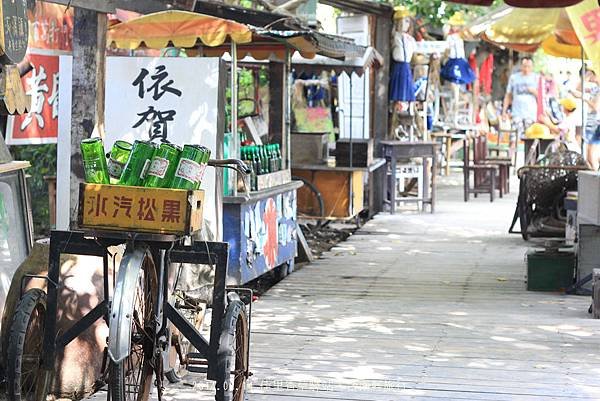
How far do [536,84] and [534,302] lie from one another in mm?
13568

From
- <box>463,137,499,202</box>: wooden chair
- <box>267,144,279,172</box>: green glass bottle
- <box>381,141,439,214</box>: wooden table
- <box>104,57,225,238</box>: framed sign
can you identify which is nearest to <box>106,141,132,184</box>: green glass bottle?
<box>104,57,225,238</box>: framed sign

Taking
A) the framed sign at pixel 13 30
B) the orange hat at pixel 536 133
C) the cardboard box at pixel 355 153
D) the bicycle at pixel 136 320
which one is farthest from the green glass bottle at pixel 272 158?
the orange hat at pixel 536 133

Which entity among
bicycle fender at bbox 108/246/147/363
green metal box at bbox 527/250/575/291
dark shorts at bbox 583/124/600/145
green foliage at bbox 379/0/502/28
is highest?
green foliage at bbox 379/0/502/28

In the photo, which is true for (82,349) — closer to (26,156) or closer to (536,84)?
(26,156)

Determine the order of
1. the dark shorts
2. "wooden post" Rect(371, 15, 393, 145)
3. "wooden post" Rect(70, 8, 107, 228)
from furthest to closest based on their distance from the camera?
1. "wooden post" Rect(371, 15, 393, 145)
2. the dark shorts
3. "wooden post" Rect(70, 8, 107, 228)

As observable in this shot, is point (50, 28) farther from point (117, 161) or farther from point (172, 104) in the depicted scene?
point (117, 161)

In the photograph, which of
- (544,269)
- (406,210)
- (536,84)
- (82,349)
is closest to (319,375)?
(82,349)

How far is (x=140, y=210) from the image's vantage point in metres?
4.89

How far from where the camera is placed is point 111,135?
871 centimetres

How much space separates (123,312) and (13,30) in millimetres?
2090

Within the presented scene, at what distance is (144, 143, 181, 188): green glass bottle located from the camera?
198 inches

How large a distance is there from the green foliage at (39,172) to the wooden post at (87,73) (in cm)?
377

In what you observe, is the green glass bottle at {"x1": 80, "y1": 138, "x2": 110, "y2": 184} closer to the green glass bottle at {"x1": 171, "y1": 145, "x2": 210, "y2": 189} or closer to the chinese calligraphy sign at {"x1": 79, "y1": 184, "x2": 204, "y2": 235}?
the chinese calligraphy sign at {"x1": 79, "y1": 184, "x2": 204, "y2": 235}

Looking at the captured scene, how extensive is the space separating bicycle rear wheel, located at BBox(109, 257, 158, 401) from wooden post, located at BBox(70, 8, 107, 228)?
267 centimetres
